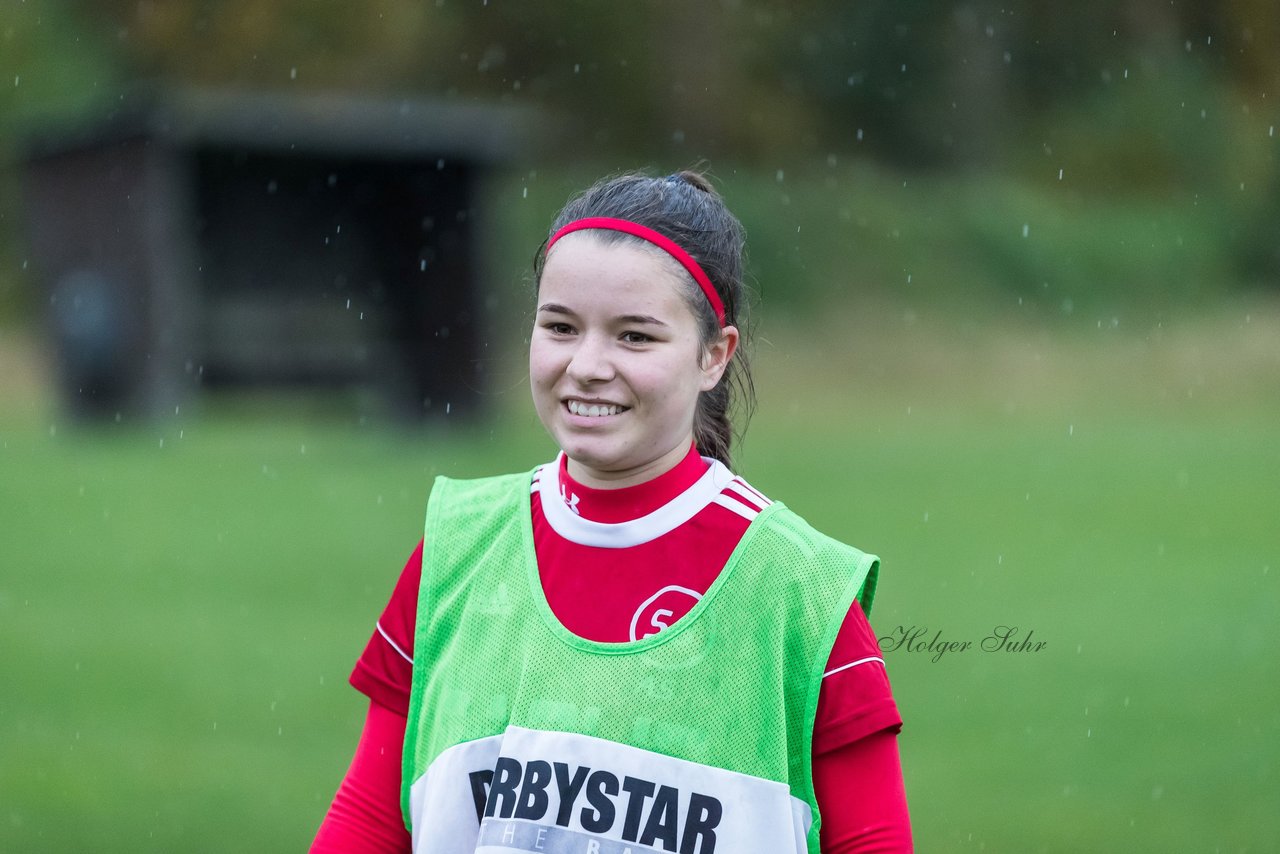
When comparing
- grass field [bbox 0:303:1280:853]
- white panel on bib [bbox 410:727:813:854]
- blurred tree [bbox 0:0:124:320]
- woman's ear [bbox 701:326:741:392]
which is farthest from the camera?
blurred tree [bbox 0:0:124:320]

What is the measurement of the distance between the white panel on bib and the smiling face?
1.27 feet

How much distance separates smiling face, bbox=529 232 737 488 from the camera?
7.31ft

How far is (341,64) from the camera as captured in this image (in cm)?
3034

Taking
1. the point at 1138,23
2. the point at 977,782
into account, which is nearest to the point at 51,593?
the point at 977,782

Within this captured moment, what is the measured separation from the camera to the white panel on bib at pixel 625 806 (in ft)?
7.03

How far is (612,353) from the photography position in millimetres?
2227

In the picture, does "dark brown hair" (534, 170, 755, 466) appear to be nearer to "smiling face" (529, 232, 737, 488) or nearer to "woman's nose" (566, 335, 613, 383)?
"smiling face" (529, 232, 737, 488)

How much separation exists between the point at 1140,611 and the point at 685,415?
22.5 feet

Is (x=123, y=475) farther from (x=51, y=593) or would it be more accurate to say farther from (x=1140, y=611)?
(x=1140, y=611)

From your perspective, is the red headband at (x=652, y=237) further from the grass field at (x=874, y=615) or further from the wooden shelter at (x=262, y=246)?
the wooden shelter at (x=262, y=246)

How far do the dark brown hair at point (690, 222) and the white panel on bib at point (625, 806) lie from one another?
22.1 inches
